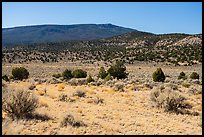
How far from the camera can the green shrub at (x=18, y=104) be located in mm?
12039

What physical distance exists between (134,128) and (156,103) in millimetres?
4234

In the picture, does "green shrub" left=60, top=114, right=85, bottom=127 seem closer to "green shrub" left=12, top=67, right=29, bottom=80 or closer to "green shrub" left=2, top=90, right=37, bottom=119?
"green shrub" left=2, top=90, right=37, bottom=119

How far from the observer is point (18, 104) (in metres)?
12.2

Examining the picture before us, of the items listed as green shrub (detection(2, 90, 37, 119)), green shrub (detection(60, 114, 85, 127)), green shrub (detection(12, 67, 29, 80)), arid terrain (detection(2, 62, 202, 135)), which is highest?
green shrub (detection(2, 90, 37, 119))

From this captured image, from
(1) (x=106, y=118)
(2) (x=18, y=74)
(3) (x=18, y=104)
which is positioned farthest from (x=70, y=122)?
(2) (x=18, y=74)

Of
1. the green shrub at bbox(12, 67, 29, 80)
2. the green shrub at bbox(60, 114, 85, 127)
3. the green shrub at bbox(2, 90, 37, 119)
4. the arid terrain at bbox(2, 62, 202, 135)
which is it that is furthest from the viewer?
the green shrub at bbox(12, 67, 29, 80)

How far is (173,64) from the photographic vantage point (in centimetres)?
6869

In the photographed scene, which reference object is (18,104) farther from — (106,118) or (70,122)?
(106,118)

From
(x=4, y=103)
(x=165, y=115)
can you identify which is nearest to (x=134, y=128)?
(x=165, y=115)

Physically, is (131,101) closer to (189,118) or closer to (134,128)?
(189,118)

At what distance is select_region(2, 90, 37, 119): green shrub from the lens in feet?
39.5

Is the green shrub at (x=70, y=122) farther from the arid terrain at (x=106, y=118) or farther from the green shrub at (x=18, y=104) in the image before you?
the green shrub at (x=18, y=104)

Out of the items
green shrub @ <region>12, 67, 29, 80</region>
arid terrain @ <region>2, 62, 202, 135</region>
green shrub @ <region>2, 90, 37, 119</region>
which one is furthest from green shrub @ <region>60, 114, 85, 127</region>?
green shrub @ <region>12, 67, 29, 80</region>

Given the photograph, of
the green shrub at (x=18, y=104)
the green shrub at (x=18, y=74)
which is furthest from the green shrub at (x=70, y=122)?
the green shrub at (x=18, y=74)
